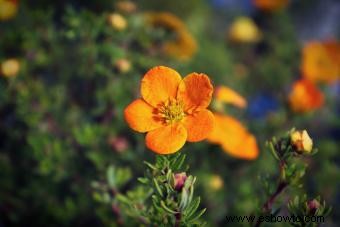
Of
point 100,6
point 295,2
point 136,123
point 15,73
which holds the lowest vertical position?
point 136,123

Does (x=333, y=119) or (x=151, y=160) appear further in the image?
(x=333, y=119)

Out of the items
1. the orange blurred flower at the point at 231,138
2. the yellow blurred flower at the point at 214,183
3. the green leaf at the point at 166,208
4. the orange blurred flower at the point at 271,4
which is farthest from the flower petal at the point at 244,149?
the orange blurred flower at the point at 271,4

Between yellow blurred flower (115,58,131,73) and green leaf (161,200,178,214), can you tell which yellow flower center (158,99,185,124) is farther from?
yellow blurred flower (115,58,131,73)

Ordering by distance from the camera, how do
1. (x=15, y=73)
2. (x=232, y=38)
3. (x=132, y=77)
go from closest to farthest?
(x=15, y=73)
(x=132, y=77)
(x=232, y=38)

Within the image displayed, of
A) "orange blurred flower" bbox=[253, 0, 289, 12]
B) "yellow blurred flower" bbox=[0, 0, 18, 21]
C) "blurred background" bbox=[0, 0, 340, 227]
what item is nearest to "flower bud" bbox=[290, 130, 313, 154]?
"blurred background" bbox=[0, 0, 340, 227]

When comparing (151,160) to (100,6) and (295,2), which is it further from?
(295,2)

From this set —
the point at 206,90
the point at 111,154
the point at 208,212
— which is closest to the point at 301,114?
the point at 208,212

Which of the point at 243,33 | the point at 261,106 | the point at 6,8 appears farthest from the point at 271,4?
the point at 6,8

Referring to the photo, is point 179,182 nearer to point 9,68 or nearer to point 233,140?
point 233,140

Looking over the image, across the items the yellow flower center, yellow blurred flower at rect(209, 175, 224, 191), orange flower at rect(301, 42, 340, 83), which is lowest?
yellow blurred flower at rect(209, 175, 224, 191)
